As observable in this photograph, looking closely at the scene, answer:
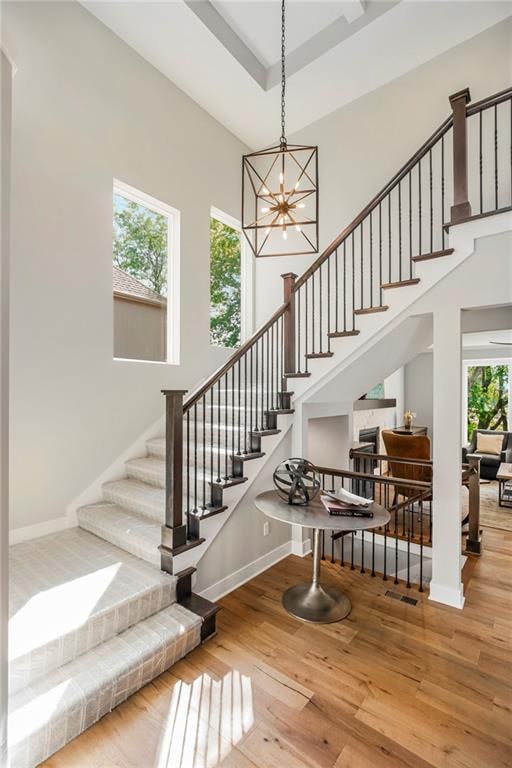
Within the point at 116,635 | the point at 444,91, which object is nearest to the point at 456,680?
the point at 116,635

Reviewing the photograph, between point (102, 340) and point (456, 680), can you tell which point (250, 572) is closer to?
point (456, 680)

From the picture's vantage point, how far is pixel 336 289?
335 cm

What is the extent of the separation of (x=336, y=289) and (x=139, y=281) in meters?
2.04

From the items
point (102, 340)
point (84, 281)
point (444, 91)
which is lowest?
point (102, 340)

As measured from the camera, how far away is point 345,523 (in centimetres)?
227

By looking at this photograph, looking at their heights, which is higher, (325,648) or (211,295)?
(211,295)

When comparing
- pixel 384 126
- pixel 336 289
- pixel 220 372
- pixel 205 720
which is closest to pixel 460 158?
pixel 336 289

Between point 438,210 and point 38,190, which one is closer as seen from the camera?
point 38,190

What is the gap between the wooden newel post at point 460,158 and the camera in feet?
8.63

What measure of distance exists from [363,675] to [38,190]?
4.03m

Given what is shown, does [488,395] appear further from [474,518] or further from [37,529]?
[37,529]

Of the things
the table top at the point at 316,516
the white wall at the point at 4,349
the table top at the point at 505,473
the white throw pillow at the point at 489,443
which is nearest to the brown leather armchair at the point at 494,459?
the white throw pillow at the point at 489,443

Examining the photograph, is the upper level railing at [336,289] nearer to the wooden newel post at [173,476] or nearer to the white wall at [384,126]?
the wooden newel post at [173,476]

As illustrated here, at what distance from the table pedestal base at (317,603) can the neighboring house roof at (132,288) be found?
309 centimetres
